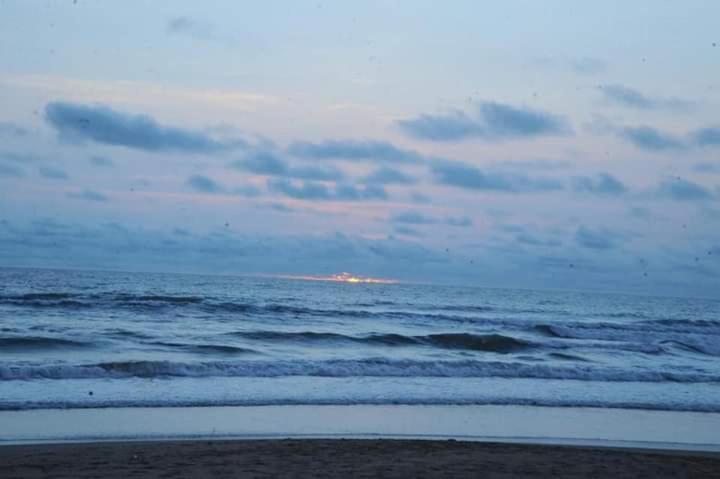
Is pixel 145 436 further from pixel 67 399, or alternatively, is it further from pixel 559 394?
pixel 559 394

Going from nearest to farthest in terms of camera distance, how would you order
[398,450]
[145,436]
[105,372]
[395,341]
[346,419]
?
[398,450] → [145,436] → [346,419] → [105,372] → [395,341]

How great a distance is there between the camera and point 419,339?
102 feet

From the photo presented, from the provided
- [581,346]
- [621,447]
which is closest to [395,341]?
[581,346]

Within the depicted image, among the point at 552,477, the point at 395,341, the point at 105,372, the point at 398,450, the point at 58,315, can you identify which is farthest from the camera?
the point at 58,315

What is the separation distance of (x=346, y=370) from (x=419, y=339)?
468 inches

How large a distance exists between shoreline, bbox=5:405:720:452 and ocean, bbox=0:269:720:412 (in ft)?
2.69

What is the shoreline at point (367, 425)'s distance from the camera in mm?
11531

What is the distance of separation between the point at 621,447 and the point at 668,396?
638 centimetres

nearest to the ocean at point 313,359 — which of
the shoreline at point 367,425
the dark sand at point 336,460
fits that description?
the shoreline at point 367,425

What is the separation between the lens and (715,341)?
36.1 metres

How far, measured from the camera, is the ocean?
15.8 metres

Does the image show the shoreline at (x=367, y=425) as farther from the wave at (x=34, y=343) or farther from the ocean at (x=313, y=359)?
the wave at (x=34, y=343)

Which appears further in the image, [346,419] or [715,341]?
[715,341]

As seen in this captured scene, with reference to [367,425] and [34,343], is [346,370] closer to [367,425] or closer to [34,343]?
[367,425]
